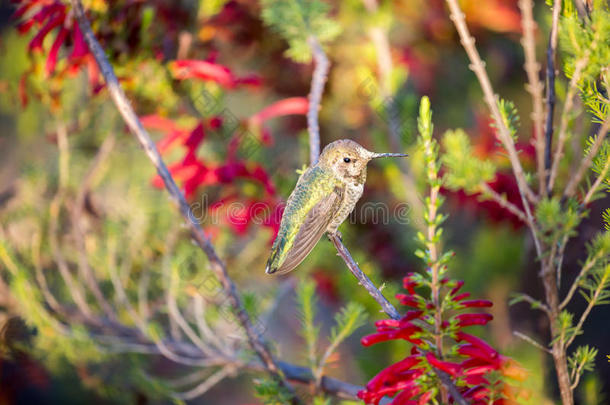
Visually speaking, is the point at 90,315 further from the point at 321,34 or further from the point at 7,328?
the point at 321,34

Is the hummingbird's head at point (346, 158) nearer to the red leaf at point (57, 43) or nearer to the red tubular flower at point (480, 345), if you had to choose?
the red tubular flower at point (480, 345)

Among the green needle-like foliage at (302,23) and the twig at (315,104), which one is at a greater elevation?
the green needle-like foliage at (302,23)

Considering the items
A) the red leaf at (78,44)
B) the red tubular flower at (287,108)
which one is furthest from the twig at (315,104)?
the red leaf at (78,44)
